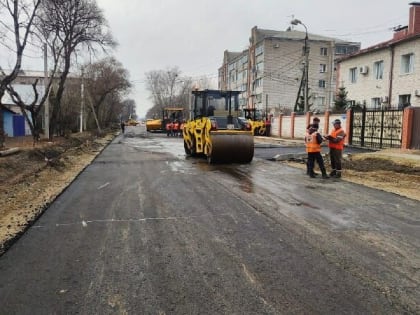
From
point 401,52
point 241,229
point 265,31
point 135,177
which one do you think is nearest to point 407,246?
point 241,229

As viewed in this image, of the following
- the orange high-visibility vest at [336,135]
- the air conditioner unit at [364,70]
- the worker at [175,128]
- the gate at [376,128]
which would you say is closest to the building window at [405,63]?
the air conditioner unit at [364,70]

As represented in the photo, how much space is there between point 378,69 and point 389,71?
1.77 meters

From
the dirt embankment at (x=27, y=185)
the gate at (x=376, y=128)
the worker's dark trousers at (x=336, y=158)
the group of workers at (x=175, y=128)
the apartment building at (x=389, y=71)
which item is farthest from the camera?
the group of workers at (x=175, y=128)

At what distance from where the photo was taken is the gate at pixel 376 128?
1975cm

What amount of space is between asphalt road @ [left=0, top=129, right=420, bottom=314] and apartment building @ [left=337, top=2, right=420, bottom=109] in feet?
66.5

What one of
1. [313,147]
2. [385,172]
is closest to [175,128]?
[385,172]

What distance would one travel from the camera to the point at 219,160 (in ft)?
47.6

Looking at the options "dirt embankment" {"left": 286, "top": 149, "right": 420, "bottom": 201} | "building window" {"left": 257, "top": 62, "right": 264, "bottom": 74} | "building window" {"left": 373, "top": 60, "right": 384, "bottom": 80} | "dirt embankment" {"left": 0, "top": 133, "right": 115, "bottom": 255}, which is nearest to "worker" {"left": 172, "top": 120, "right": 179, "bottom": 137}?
"building window" {"left": 373, "top": 60, "right": 384, "bottom": 80}

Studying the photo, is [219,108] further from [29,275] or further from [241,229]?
[29,275]

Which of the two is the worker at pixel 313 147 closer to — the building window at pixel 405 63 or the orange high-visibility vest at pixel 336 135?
the orange high-visibility vest at pixel 336 135

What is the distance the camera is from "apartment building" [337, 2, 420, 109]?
27.4 metres

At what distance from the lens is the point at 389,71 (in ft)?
97.0

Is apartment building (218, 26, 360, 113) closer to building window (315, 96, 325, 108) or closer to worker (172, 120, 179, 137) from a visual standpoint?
building window (315, 96, 325, 108)

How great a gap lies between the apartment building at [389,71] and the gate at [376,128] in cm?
308
